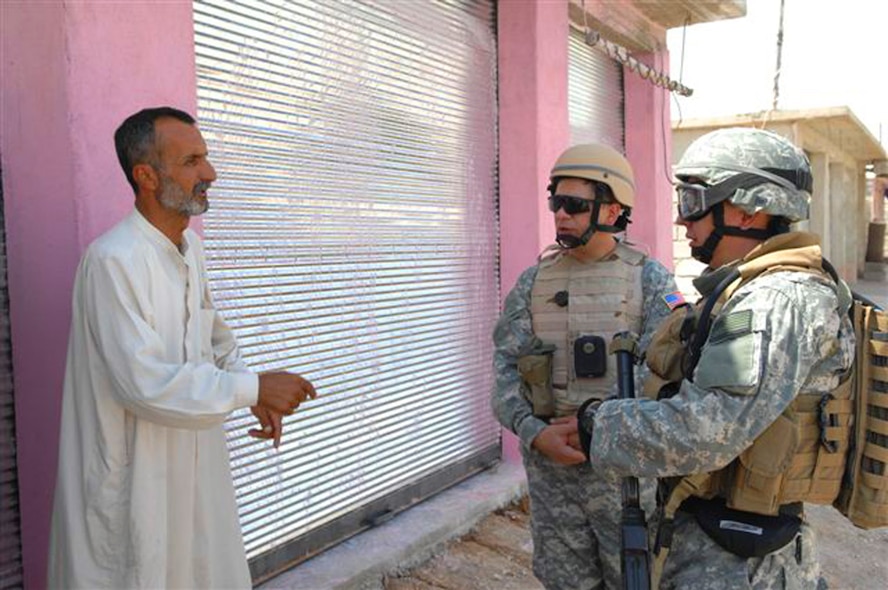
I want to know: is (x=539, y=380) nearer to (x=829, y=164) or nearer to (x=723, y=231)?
(x=723, y=231)

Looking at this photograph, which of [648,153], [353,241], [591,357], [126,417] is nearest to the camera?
[126,417]

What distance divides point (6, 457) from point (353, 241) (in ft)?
6.20

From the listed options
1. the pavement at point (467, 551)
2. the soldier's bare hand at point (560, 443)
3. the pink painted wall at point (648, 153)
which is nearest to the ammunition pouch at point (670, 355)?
the soldier's bare hand at point (560, 443)

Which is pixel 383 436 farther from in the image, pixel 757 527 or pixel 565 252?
pixel 757 527

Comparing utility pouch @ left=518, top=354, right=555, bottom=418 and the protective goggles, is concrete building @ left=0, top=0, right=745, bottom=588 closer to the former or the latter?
utility pouch @ left=518, top=354, right=555, bottom=418

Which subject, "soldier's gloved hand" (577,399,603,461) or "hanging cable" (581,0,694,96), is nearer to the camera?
"soldier's gloved hand" (577,399,603,461)

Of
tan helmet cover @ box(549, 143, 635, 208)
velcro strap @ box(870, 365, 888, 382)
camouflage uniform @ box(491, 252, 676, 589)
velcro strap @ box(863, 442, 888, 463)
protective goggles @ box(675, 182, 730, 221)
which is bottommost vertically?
camouflage uniform @ box(491, 252, 676, 589)

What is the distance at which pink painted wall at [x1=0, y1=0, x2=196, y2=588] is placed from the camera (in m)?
2.31

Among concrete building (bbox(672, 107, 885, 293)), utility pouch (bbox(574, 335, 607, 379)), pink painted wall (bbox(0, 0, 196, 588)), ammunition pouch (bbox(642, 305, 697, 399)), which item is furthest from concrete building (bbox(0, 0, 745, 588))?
concrete building (bbox(672, 107, 885, 293))

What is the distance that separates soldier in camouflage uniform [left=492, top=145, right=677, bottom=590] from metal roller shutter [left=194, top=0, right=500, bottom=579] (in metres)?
1.10

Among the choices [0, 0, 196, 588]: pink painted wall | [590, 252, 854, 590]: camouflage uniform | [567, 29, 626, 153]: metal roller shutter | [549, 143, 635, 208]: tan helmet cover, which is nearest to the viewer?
[590, 252, 854, 590]: camouflage uniform

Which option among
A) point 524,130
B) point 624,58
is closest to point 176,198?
point 524,130

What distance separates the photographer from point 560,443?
96.2 inches

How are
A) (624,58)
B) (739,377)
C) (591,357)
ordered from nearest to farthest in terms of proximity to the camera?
(739,377), (591,357), (624,58)
